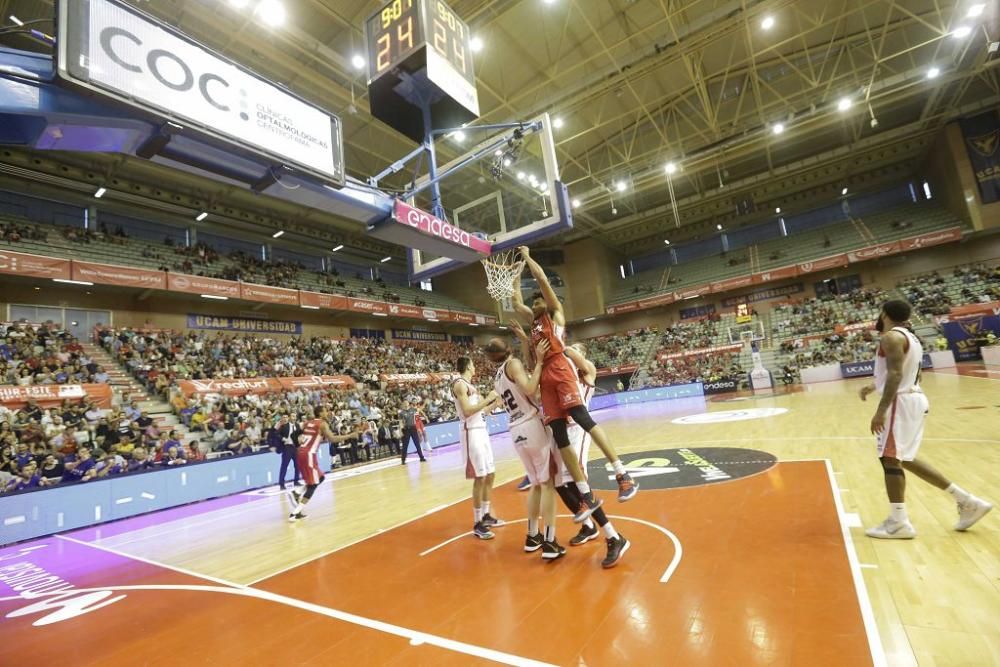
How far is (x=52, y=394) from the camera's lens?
12.4 m

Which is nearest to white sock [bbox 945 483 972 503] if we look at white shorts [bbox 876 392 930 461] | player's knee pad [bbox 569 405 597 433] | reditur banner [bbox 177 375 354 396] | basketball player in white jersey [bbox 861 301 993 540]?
basketball player in white jersey [bbox 861 301 993 540]

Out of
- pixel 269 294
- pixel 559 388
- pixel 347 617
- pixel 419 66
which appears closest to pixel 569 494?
pixel 559 388

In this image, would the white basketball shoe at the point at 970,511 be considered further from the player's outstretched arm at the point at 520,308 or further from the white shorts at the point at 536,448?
the player's outstretched arm at the point at 520,308

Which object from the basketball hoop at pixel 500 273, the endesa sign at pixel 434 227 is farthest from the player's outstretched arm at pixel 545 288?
the basketball hoop at pixel 500 273

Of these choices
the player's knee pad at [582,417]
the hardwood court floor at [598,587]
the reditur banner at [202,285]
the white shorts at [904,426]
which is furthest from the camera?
the reditur banner at [202,285]

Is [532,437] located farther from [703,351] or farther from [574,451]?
[703,351]

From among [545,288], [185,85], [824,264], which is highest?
[824,264]

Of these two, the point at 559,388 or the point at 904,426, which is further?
the point at 559,388

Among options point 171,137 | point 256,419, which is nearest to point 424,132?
point 171,137

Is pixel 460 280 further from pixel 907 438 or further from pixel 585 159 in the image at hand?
pixel 907 438

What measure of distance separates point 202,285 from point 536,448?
736 inches

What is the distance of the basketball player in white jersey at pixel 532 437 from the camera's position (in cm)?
376

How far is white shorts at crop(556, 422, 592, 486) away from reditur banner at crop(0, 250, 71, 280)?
700 inches

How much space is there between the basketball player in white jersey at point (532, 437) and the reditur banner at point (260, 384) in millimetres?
14836
